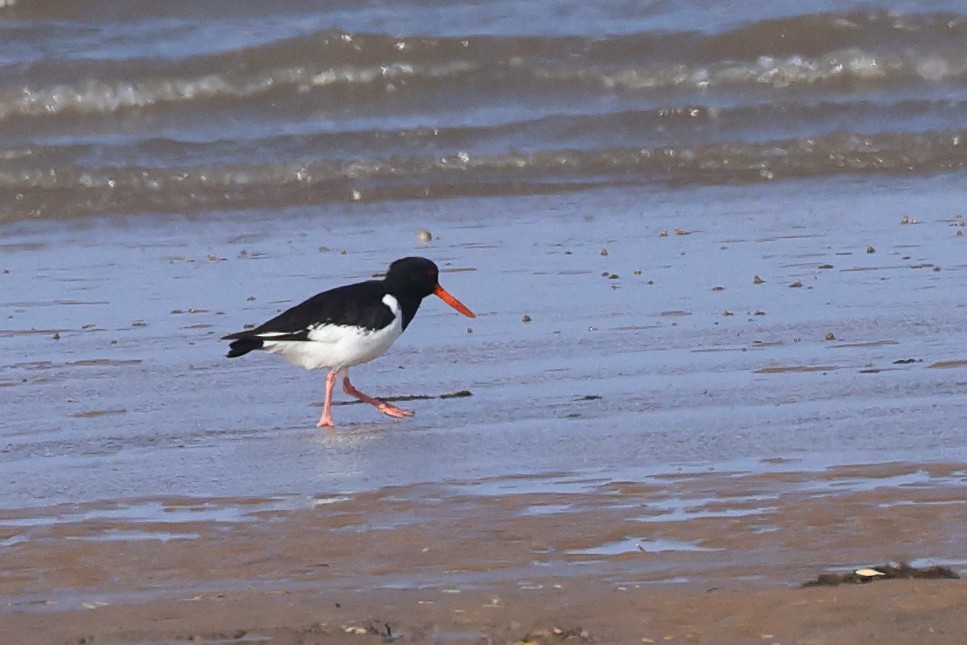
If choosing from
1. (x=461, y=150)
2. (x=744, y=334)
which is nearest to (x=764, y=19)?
(x=461, y=150)

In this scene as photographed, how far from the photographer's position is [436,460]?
5020 millimetres

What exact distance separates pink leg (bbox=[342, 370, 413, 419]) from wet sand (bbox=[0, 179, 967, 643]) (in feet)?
0.21

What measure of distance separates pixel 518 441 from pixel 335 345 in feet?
3.88

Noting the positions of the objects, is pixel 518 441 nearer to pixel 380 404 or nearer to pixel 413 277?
pixel 380 404

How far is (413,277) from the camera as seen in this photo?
6.68 metres

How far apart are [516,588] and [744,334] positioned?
10.6 ft

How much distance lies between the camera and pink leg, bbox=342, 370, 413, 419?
5887mm

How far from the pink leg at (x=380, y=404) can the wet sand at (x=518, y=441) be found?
6cm

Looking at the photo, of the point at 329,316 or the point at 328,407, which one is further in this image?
the point at 329,316

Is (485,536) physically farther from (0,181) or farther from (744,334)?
(0,181)

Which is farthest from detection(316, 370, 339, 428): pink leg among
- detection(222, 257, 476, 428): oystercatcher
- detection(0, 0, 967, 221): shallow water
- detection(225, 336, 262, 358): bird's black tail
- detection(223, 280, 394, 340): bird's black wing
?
detection(0, 0, 967, 221): shallow water

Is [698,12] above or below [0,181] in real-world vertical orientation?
above

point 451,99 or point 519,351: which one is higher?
point 451,99

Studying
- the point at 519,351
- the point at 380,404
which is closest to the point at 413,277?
the point at 519,351
